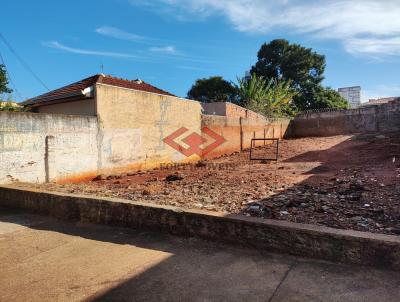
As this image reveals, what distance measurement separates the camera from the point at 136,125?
34.5 feet

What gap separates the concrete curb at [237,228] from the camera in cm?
297

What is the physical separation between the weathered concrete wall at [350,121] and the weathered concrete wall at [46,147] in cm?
1543

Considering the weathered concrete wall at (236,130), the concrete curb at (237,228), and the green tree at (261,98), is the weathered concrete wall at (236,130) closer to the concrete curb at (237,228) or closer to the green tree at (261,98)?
the green tree at (261,98)

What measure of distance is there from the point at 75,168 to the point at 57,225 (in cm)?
397

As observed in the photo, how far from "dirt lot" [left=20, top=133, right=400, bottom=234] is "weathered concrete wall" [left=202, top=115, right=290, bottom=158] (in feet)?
9.63

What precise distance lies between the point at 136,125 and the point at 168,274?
7.94m

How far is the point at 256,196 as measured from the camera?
5.84 meters

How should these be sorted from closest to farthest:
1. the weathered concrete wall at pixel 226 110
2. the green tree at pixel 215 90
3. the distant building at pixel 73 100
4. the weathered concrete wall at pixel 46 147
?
the weathered concrete wall at pixel 46 147, the distant building at pixel 73 100, the weathered concrete wall at pixel 226 110, the green tree at pixel 215 90

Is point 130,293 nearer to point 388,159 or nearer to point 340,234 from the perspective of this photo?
point 340,234

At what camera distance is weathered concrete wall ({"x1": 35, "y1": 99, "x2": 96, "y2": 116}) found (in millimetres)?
9297

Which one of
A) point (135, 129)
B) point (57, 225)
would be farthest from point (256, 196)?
point (135, 129)

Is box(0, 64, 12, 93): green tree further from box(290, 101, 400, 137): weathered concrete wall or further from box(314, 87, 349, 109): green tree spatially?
box(314, 87, 349, 109): green tree
